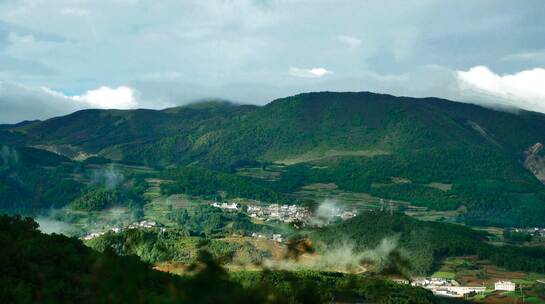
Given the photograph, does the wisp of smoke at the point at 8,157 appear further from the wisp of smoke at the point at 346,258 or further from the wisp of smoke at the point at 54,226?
the wisp of smoke at the point at 346,258

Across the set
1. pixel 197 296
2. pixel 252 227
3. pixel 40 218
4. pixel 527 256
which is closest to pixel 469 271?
pixel 527 256

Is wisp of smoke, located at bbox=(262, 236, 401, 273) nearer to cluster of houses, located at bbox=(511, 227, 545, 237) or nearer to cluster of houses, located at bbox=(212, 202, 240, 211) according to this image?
cluster of houses, located at bbox=(511, 227, 545, 237)

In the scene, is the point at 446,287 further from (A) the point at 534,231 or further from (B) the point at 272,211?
(A) the point at 534,231

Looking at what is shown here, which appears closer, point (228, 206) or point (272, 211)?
point (272, 211)

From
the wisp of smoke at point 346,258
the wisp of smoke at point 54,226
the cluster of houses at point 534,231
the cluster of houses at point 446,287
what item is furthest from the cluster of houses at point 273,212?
the cluster of houses at point 446,287

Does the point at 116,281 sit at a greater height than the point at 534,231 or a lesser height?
greater

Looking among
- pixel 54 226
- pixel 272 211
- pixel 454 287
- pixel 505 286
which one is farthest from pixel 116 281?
pixel 272 211

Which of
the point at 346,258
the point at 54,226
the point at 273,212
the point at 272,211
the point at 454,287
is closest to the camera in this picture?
the point at 454,287

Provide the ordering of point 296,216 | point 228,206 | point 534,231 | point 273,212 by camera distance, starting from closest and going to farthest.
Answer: point 296,216
point 534,231
point 273,212
point 228,206

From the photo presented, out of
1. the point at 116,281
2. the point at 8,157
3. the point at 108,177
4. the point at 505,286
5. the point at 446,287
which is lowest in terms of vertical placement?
the point at 446,287
